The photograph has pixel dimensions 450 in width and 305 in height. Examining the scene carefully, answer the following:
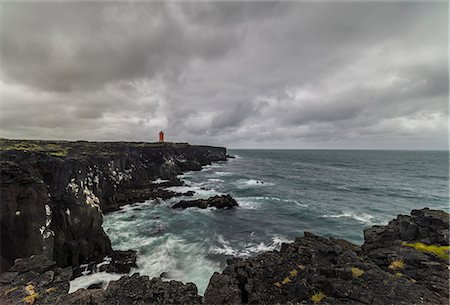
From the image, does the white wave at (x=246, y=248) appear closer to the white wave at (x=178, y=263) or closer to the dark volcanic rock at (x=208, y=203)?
the white wave at (x=178, y=263)

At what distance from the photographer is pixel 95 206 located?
28.2 m

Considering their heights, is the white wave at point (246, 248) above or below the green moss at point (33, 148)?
below

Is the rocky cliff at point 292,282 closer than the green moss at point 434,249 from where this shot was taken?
Yes

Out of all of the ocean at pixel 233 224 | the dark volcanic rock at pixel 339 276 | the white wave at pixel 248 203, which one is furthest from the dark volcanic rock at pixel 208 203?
the dark volcanic rock at pixel 339 276

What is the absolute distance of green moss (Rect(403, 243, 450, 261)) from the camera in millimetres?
14247

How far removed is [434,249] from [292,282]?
457 inches

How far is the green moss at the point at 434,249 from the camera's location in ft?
46.7

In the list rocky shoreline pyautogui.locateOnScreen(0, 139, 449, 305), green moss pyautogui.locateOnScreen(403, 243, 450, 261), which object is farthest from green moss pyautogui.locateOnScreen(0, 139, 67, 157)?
green moss pyautogui.locateOnScreen(403, 243, 450, 261)

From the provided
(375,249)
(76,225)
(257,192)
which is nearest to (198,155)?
(257,192)

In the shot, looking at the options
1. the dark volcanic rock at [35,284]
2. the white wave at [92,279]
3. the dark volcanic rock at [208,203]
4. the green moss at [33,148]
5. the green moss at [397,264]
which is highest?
the green moss at [33,148]

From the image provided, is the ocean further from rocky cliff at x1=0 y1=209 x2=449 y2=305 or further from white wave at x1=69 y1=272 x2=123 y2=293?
rocky cliff at x1=0 y1=209 x2=449 y2=305

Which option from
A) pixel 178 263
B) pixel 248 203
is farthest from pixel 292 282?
pixel 248 203

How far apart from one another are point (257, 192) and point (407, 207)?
38147 mm

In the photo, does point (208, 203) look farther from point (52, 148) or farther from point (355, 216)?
point (52, 148)
